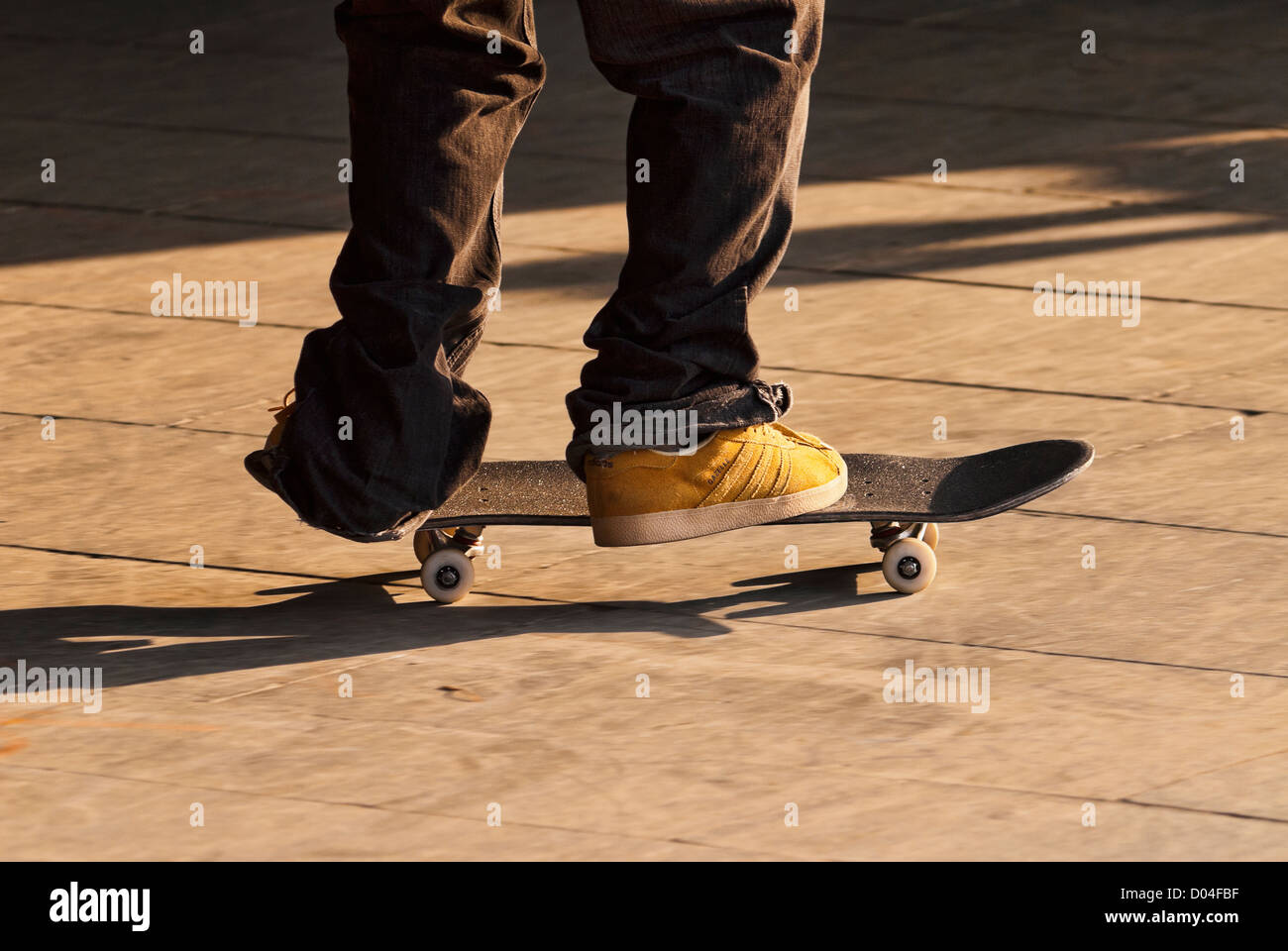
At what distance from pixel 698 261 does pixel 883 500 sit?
561 millimetres

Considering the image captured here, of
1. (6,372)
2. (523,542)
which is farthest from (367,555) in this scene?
(6,372)

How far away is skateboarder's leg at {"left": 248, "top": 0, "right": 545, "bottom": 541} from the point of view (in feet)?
12.5

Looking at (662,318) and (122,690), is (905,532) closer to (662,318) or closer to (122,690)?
(662,318)

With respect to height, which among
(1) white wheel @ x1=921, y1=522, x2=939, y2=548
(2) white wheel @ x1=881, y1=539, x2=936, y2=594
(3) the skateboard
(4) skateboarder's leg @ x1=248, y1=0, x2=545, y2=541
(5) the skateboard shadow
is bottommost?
(5) the skateboard shadow

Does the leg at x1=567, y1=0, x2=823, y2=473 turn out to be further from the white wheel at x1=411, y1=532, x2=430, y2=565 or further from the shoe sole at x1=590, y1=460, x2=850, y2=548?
the white wheel at x1=411, y1=532, x2=430, y2=565

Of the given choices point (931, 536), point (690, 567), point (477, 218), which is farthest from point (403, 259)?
point (931, 536)

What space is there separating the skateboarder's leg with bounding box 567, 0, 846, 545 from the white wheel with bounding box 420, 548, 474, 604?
0.24 meters

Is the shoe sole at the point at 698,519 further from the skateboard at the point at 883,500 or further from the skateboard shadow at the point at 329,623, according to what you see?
the skateboard shadow at the point at 329,623

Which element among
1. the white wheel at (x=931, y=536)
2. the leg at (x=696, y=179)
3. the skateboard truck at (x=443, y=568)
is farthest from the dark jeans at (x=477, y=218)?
the white wheel at (x=931, y=536)

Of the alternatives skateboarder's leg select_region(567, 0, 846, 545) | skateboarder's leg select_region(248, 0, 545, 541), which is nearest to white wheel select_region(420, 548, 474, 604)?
skateboarder's leg select_region(248, 0, 545, 541)

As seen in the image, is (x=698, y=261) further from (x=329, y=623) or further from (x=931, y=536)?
(x=329, y=623)

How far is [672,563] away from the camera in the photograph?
4.25 m

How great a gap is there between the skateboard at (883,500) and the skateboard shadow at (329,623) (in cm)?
7

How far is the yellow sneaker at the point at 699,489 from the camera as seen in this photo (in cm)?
390
